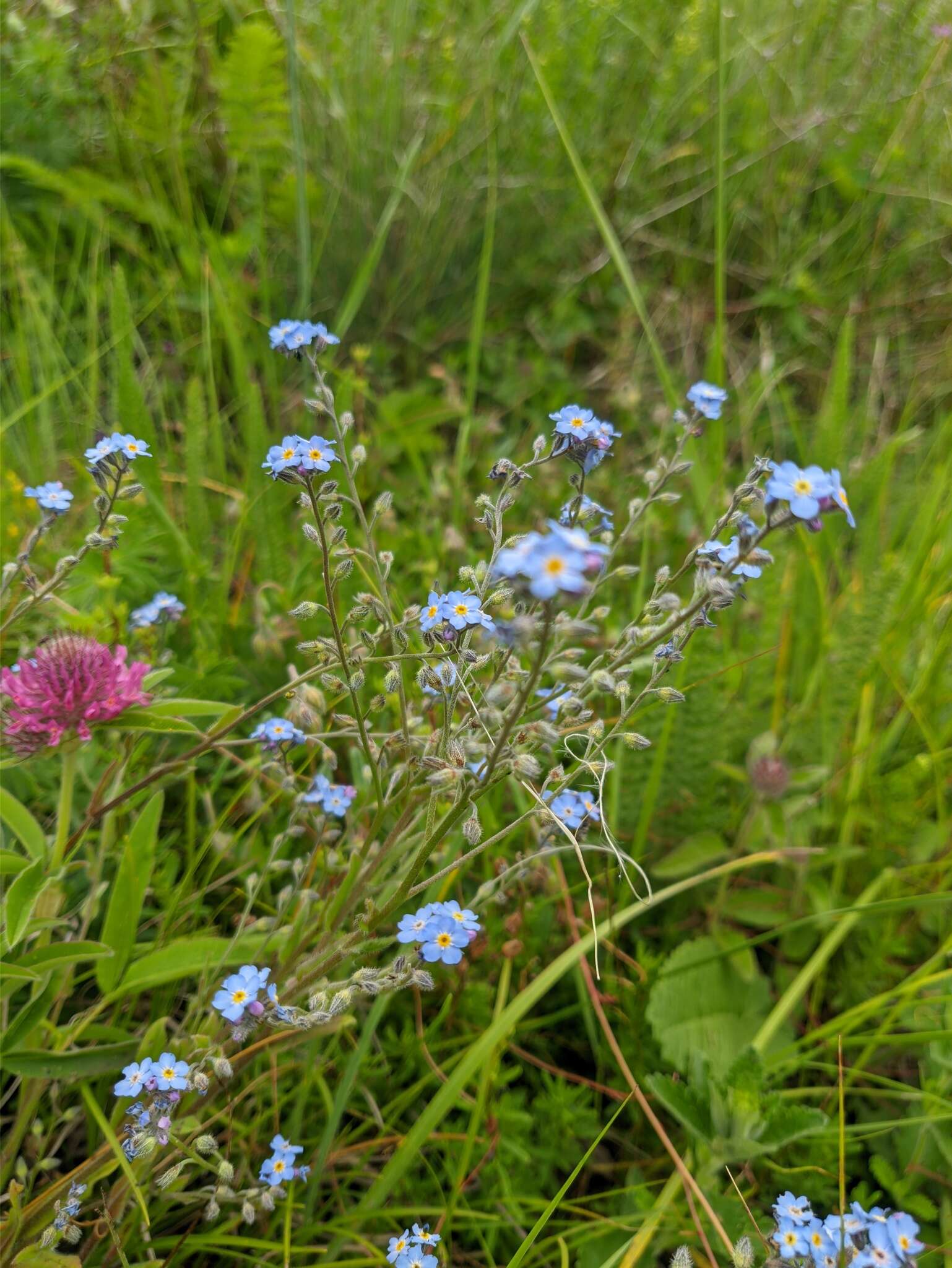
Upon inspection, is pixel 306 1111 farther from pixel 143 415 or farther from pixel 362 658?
pixel 143 415

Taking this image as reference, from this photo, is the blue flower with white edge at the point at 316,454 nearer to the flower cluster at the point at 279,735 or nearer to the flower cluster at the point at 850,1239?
the flower cluster at the point at 279,735

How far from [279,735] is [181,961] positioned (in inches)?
17.0

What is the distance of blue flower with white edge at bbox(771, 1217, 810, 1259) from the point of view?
1.44 m

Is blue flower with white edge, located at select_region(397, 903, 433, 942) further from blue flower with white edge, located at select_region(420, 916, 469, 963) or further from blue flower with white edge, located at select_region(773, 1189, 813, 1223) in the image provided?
blue flower with white edge, located at select_region(773, 1189, 813, 1223)

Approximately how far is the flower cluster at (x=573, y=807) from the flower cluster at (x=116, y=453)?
3.09ft

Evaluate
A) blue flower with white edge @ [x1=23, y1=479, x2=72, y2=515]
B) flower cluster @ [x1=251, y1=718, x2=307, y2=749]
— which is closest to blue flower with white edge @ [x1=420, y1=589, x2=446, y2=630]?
flower cluster @ [x1=251, y1=718, x2=307, y2=749]

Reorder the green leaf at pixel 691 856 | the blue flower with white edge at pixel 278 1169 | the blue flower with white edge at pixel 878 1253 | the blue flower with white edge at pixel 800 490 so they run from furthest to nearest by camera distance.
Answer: the green leaf at pixel 691 856 → the blue flower with white edge at pixel 278 1169 → the blue flower with white edge at pixel 878 1253 → the blue flower with white edge at pixel 800 490

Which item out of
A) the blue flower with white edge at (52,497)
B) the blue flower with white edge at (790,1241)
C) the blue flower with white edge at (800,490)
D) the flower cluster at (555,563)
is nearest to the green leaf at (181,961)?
the blue flower with white edge at (52,497)

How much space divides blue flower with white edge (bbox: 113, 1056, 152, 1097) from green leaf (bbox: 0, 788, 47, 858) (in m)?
0.38

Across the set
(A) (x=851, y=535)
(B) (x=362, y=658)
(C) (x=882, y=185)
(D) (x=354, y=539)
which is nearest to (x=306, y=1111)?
(B) (x=362, y=658)

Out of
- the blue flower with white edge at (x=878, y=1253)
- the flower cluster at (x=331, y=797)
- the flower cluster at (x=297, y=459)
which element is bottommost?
the blue flower with white edge at (x=878, y=1253)

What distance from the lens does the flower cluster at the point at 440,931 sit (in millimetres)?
1430

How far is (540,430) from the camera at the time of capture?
145 inches

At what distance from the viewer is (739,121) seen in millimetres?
4461
